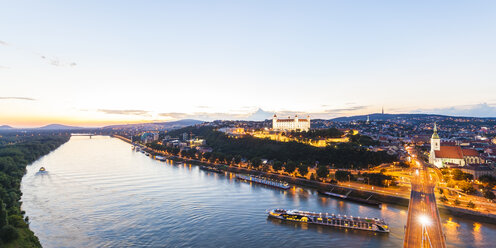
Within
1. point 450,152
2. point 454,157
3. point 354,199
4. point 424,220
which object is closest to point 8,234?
point 354,199

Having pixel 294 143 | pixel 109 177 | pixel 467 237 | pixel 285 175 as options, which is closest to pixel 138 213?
pixel 109 177

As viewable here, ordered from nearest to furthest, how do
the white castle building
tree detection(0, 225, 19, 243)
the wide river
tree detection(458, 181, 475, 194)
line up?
1. tree detection(0, 225, 19, 243)
2. the wide river
3. tree detection(458, 181, 475, 194)
4. the white castle building

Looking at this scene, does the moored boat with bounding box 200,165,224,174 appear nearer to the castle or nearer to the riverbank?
the riverbank

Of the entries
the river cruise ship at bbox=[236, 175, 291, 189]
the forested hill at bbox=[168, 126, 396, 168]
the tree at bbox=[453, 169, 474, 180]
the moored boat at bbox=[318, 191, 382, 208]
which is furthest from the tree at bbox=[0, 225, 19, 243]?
the tree at bbox=[453, 169, 474, 180]

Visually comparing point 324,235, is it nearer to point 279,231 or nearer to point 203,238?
point 279,231

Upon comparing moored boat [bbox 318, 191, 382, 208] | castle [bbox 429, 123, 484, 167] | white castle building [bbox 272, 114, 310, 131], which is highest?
white castle building [bbox 272, 114, 310, 131]

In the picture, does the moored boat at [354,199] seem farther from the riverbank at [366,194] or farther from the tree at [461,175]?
the tree at [461,175]

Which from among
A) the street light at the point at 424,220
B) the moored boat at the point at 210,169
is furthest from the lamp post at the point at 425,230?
the moored boat at the point at 210,169
